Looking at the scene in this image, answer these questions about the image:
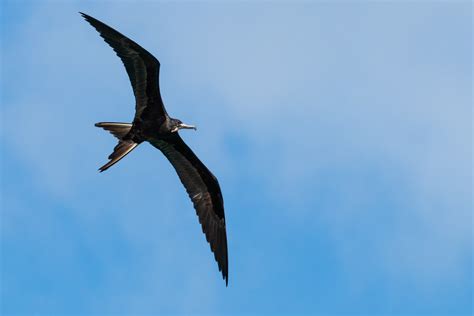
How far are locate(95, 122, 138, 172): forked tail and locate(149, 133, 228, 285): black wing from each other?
0.97m

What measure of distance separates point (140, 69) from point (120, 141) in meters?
1.60

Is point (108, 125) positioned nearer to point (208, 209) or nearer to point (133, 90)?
point (133, 90)

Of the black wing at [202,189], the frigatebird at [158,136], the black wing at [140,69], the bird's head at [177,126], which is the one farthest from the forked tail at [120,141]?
the black wing at [202,189]

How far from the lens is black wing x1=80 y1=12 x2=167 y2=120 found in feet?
61.6

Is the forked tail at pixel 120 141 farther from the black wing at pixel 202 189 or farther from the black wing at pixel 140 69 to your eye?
the black wing at pixel 202 189

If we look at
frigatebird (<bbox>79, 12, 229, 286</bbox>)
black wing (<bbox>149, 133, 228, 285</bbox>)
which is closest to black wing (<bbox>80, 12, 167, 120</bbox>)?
frigatebird (<bbox>79, 12, 229, 286</bbox>)

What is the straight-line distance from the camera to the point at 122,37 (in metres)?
18.8

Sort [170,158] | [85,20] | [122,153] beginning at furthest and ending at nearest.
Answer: [170,158]
[122,153]
[85,20]

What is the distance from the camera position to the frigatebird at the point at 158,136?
19.1m

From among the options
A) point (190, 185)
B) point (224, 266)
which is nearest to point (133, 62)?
point (190, 185)

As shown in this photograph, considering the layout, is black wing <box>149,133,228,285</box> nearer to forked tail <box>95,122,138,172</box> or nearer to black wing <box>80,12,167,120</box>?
forked tail <box>95,122,138,172</box>

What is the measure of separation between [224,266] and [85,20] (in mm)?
6096

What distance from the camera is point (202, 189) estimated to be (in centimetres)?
2153

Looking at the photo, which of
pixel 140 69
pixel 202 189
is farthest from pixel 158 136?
pixel 202 189
